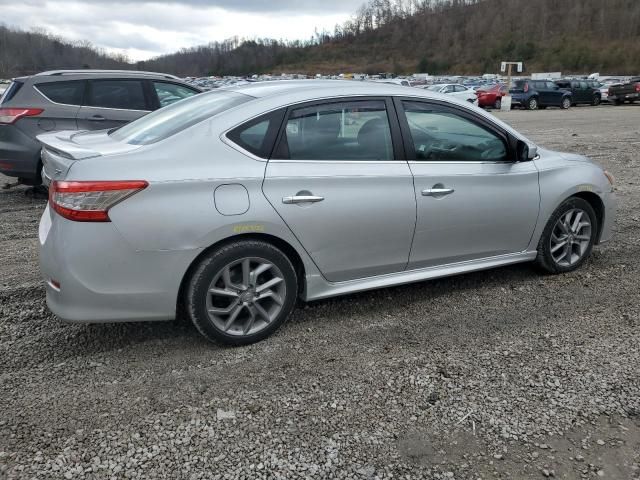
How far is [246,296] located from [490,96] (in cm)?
2999

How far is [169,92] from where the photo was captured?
26.9 ft

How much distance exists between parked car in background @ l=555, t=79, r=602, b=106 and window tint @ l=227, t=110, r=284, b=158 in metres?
32.8

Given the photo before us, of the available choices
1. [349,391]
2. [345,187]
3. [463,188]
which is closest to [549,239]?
[463,188]

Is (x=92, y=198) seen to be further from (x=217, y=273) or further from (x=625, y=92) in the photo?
(x=625, y=92)

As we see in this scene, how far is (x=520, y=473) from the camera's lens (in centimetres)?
255

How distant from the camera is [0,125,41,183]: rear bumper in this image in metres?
7.13

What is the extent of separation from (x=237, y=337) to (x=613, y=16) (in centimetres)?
12691

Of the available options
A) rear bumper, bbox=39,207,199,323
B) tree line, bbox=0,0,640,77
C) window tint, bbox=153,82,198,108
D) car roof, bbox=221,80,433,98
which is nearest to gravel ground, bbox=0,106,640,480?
rear bumper, bbox=39,207,199,323

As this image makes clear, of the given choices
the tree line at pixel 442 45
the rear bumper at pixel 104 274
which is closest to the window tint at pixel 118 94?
the rear bumper at pixel 104 274

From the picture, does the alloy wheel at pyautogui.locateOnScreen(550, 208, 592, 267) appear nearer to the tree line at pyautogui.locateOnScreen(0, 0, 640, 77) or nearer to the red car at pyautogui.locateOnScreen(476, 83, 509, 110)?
the red car at pyautogui.locateOnScreen(476, 83, 509, 110)

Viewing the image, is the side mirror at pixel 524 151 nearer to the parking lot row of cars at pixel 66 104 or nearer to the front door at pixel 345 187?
the front door at pixel 345 187

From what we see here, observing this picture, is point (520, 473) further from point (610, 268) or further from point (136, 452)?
point (610, 268)

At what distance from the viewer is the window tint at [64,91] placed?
738 centimetres

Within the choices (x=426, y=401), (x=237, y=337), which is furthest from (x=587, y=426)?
(x=237, y=337)
